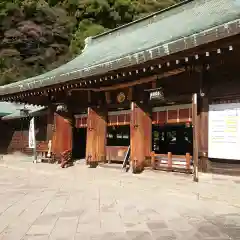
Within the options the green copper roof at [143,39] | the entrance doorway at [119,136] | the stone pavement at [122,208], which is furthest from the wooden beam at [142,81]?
the entrance doorway at [119,136]

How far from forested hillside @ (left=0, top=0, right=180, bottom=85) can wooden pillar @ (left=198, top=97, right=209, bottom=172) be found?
1054 inches

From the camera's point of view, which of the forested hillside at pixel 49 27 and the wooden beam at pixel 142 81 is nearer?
the wooden beam at pixel 142 81

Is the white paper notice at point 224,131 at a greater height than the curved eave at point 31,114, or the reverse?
the curved eave at point 31,114

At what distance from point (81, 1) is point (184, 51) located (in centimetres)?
3525

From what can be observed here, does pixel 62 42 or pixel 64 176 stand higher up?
pixel 62 42

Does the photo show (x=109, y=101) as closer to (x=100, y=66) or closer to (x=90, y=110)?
(x=90, y=110)

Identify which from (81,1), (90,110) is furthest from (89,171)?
(81,1)

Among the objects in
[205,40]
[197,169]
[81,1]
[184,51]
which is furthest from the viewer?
[81,1]

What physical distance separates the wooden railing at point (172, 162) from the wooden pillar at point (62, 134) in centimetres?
503

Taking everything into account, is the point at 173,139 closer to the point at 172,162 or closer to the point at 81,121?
the point at 81,121

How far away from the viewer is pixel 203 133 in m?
9.05

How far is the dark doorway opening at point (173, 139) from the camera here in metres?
16.1

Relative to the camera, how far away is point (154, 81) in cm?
1020

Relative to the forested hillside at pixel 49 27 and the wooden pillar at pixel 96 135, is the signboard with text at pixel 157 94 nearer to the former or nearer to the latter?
the wooden pillar at pixel 96 135
